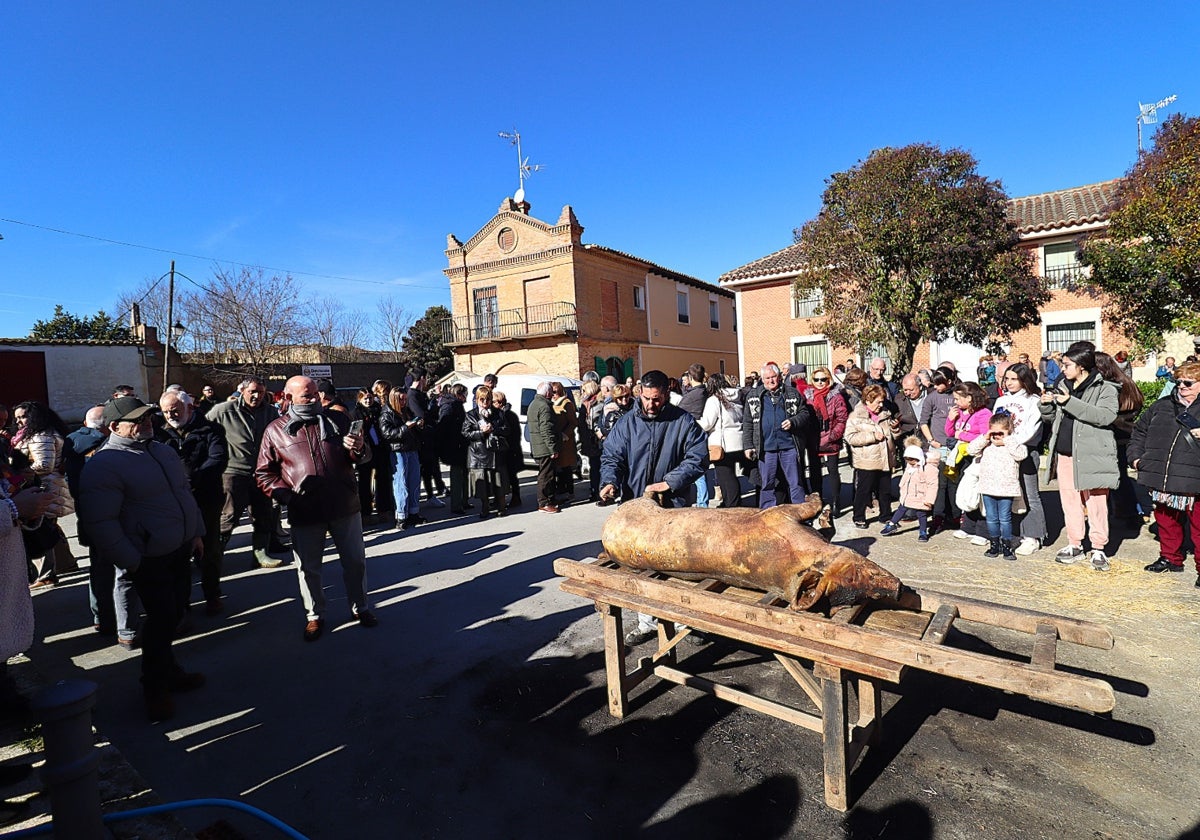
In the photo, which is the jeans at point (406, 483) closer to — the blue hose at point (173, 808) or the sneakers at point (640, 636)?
the sneakers at point (640, 636)

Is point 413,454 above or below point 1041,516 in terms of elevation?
above

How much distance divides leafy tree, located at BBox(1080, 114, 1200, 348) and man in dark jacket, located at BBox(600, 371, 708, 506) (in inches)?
404

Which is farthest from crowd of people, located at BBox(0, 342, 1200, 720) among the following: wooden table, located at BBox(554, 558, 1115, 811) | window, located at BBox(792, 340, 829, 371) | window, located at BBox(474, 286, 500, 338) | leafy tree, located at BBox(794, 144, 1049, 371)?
window, located at BBox(474, 286, 500, 338)

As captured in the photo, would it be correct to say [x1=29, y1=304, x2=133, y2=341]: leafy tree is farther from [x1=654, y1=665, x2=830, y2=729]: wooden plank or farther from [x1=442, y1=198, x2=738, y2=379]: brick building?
[x1=654, y1=665, x2=830, y2=729]: wooden plank

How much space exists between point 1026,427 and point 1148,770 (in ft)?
11.8

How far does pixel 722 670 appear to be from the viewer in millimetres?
3744

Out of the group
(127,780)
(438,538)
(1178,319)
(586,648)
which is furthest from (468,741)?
(1178,319)

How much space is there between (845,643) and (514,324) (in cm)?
2469

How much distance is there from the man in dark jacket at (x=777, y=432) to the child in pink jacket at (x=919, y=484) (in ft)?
3.52

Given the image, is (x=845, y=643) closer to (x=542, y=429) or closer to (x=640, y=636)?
(x=640, y=636)

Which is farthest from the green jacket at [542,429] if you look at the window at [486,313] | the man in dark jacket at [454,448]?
the window at [486,313]

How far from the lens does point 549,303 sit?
998 inches

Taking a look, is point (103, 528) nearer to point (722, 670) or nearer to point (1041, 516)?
point (722, 670)

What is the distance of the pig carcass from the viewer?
2660mm
